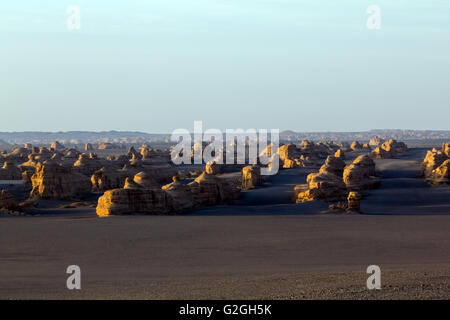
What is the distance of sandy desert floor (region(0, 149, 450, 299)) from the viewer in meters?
12.6

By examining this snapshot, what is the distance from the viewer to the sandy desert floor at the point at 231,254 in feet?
41.3

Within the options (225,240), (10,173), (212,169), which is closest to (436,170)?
(212,169)

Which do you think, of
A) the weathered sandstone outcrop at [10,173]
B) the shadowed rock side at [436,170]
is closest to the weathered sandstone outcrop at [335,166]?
the shadowed rock side at [436,170]

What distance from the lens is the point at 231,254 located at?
1916 cm

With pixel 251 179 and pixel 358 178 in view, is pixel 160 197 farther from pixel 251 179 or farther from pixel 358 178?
pixel 358 178

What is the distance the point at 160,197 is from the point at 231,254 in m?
12.1

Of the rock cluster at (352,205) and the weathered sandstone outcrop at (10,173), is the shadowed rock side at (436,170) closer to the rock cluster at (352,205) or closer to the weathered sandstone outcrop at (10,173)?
the rock cluster at (352,205)

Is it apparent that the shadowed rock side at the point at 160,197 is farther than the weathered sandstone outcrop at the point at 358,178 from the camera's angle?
No

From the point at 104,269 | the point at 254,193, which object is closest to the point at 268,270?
the point at 104,269

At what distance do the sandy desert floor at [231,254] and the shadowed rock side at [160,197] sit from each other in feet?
4.59

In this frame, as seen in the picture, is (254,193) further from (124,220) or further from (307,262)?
(307,262)

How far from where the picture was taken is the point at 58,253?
63.6 feet

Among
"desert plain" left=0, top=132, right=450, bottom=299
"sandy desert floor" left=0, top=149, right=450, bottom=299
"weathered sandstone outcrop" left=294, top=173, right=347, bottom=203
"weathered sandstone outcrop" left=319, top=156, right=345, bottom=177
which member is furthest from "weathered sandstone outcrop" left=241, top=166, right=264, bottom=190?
"sandy desert floor" left=0, top=149, right=450, bottom=299

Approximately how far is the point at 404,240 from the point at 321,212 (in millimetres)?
10243
